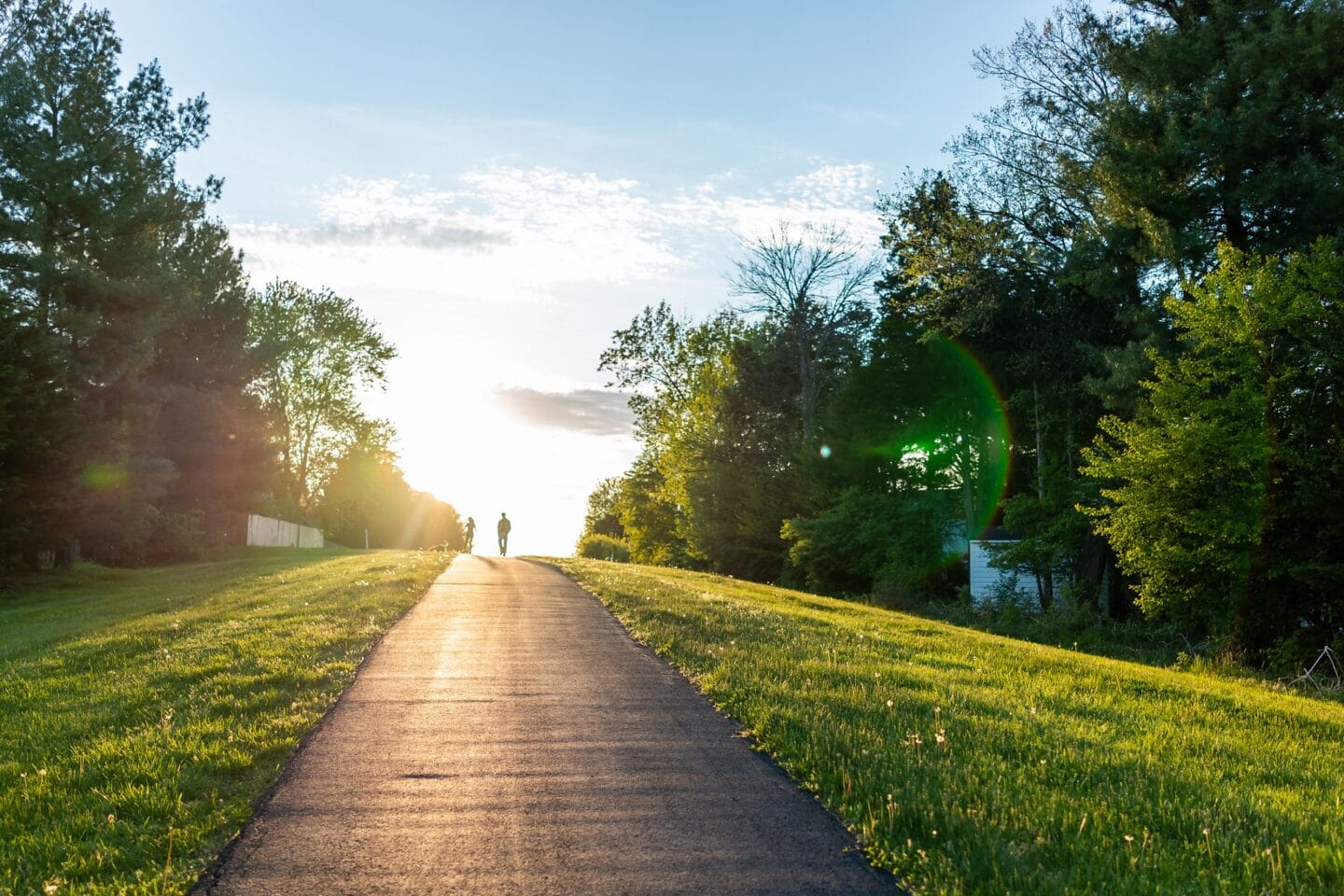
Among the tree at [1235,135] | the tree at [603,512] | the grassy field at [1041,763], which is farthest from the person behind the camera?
the tree at [603,512]

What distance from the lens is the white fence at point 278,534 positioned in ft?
168

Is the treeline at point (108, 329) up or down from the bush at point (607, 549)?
up

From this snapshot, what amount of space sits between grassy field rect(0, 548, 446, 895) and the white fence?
33.9 m

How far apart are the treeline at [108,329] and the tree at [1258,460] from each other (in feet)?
83.9

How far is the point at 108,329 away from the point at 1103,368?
1131 inches

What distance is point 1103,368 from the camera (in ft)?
84.5

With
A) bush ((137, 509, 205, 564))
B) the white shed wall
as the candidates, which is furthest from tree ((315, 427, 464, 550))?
the white shed wall

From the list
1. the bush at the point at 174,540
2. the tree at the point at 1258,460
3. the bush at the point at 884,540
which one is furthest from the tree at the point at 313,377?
the tree at the point at 1258,460

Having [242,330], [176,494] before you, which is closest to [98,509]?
[176,494]

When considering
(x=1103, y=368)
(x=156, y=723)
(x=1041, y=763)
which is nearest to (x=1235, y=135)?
(x=1103, y=368)

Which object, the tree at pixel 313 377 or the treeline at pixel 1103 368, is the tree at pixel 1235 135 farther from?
the tree at pixel 313 377

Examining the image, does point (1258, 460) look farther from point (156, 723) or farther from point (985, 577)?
point (985, 577)

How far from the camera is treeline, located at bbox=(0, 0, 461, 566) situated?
26.8 m

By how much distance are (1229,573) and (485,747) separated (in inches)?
618
